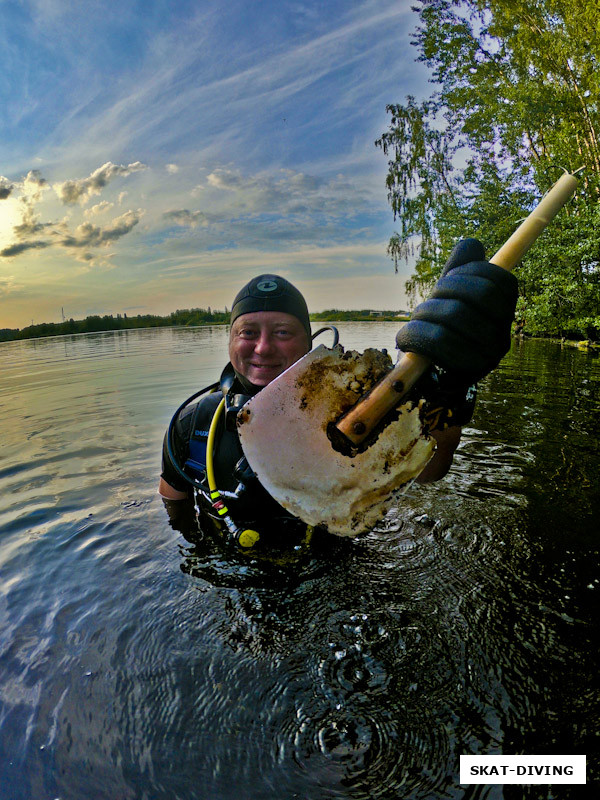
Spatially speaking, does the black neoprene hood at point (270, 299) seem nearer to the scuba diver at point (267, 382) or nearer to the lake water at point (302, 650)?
the scuba diver at point (267, 382)

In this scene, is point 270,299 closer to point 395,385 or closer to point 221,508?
point 221,508

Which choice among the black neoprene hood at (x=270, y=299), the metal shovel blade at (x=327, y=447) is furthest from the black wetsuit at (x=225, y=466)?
the metal shovel blade at (x=327, y=447)

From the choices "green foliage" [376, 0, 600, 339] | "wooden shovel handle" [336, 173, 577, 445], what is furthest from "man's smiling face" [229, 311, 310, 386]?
"green foliage" [376, 0, 600, 339]

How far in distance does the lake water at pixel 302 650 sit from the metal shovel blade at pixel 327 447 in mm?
956

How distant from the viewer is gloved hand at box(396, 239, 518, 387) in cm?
203

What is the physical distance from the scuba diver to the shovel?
0.15m

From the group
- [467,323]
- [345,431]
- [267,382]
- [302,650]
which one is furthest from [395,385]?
[302,650]

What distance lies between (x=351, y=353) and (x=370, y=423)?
0.39 m

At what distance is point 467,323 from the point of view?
2.04 meters


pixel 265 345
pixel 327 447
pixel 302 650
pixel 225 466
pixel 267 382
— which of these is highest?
pixel 265 345

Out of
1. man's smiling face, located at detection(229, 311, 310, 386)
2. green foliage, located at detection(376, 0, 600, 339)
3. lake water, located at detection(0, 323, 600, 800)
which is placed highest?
green foliage, located at detection(376, 0, 600, 339)

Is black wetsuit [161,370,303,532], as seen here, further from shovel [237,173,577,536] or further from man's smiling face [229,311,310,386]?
shovel [237,173,577,536]

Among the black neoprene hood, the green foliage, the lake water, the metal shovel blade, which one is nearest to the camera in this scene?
the lake water

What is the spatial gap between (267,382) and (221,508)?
3.30ft
